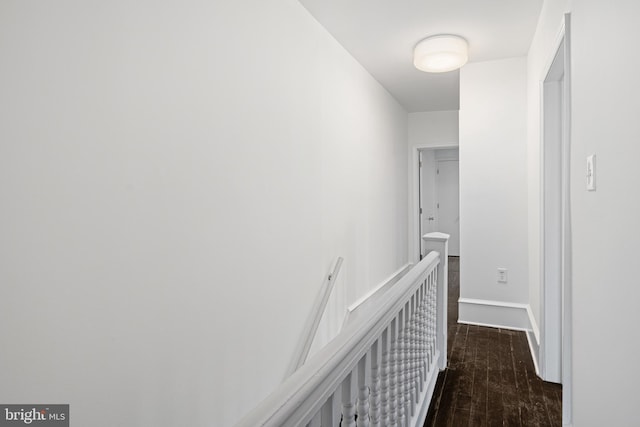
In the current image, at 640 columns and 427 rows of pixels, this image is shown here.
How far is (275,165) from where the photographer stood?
2188 millimetres

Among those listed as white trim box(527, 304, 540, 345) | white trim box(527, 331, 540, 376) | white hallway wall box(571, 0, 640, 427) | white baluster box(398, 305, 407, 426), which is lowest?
white trim box(527, 331, 540, 376)

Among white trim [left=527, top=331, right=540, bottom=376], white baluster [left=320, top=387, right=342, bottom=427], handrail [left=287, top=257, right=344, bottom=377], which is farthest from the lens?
white trim [left=527, top=331, right=540, bottom=376]

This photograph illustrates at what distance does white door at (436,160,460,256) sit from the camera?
8.05 meters

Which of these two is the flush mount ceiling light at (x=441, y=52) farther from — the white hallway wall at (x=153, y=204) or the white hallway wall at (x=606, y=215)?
the white hallway wall at (x=606, y=215)

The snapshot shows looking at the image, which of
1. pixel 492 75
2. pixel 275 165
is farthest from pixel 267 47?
pixel 492 75

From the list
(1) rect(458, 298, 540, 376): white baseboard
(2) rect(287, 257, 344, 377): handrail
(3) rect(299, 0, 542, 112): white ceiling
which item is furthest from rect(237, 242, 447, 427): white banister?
(3) rect(299, 0, 542, 112): white ceiling

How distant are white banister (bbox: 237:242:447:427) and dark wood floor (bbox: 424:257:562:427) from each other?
0.48 ft

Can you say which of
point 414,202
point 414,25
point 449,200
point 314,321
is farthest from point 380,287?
point 449,200

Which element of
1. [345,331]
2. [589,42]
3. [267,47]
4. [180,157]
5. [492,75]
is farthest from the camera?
[492,75]

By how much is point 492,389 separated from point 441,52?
2441mm

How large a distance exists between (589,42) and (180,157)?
1.52 metres

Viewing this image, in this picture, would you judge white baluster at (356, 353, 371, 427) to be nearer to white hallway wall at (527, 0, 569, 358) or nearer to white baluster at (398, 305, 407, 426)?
white baluster at (398, 305, 407, 426)

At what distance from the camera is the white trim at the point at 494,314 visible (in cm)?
347

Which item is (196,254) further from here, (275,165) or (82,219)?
(275,165)
